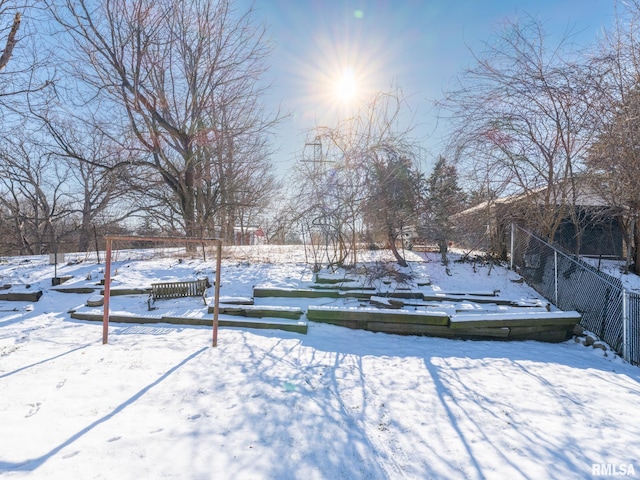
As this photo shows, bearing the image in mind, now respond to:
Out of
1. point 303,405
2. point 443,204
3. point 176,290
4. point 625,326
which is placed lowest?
point 303,405

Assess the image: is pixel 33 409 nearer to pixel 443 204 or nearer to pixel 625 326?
pixel 625 326

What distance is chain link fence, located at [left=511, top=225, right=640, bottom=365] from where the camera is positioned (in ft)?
15.1

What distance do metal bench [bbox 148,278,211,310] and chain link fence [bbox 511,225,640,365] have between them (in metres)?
6.89

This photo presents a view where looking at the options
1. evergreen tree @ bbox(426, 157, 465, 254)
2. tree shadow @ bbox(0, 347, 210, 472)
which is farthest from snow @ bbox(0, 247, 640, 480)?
evergreen tree @ bbox(426, 157, 465, 254)

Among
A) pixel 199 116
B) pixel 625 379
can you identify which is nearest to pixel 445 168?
pixel 625 379

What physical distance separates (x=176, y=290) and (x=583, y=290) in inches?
304

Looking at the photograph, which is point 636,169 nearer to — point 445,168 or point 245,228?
point 445,168

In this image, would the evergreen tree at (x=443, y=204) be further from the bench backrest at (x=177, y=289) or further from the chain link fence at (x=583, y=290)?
the bench backrest at (x=177, y=289)

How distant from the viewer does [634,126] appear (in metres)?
5.39

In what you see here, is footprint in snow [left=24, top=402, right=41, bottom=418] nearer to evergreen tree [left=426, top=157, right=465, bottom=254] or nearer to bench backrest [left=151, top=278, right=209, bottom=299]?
bench backrest [left=151, top=278, right=209, bottom=299]

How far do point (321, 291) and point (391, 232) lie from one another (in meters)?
2.77

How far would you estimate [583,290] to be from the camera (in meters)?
5.73

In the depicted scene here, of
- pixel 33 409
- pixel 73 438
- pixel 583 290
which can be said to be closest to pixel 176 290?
pixel 33 409

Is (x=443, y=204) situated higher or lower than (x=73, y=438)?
higher
